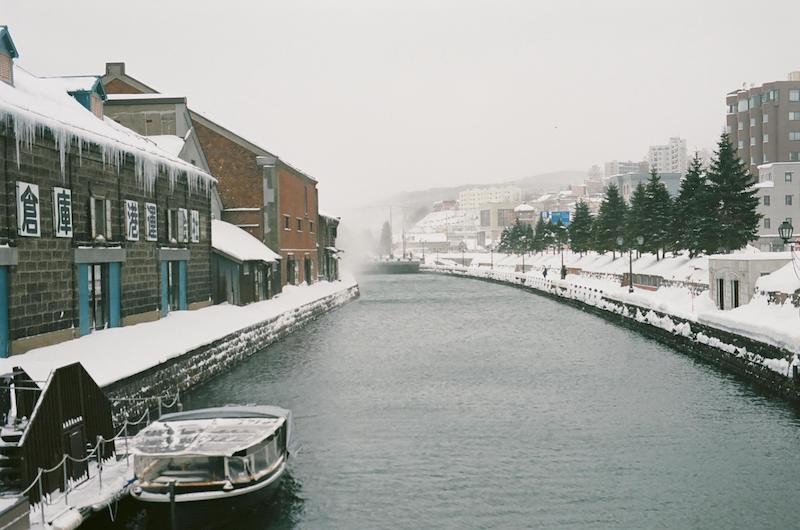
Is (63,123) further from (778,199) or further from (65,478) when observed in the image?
(778,199)

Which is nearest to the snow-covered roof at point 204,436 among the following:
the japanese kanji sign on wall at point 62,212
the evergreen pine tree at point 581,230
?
the japanese kanji sign on wall at point 62,212

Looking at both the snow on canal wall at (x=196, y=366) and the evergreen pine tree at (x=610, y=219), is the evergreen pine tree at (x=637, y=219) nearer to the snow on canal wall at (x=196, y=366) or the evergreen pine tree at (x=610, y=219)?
the evergreen pine tree at (x=610, y=219)

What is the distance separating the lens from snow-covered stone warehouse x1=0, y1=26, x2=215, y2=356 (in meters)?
20.9

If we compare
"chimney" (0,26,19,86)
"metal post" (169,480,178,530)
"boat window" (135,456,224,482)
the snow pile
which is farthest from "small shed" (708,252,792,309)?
"chimney" (0,26,19,86)

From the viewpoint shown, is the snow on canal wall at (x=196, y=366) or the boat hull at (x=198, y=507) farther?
the snow on canal wall at (x=196, y=366)

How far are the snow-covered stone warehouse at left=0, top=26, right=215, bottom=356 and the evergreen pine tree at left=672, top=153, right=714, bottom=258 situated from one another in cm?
4183

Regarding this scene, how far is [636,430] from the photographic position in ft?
64.4

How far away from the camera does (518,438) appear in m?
18.8

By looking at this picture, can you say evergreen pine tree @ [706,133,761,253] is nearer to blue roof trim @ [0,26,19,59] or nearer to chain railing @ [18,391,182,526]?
blue roof trim @ [0,26,19,59]

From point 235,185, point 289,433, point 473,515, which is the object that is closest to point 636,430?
point 473,515

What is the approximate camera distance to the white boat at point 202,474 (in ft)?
42.1

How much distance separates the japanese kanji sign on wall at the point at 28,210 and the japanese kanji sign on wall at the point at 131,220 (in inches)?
271

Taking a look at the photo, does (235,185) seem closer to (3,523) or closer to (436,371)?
(436,371)

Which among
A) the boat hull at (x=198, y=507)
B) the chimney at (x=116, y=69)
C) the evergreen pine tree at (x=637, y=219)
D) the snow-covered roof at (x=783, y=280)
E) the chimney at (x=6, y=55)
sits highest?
the chimney at (x=116, y=69)
